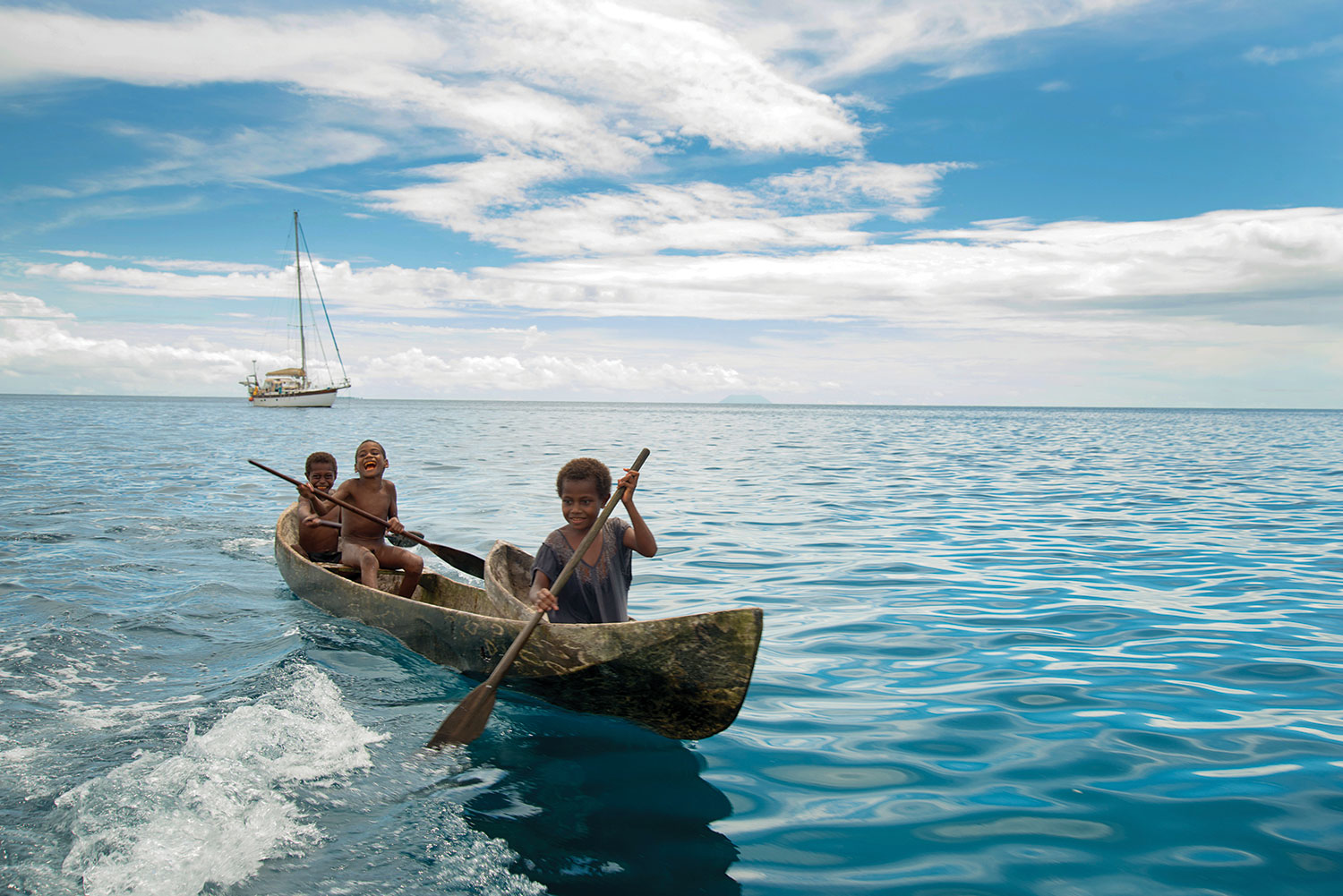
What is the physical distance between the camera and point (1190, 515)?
13680mm

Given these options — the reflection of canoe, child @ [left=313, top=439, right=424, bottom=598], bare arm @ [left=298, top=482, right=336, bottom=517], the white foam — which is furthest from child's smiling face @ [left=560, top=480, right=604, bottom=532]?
bare arm @ [left=298, top=482, right=336, bottom=517]

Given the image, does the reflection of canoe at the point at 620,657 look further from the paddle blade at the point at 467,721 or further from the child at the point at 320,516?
the child at the point at 320,516

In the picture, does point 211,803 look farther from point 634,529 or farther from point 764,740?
point 764,740

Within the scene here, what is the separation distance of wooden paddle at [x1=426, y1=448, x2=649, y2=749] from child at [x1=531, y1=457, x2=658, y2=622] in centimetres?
19

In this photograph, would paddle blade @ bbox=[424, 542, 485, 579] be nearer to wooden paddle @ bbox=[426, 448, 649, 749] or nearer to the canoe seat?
the canoe seat

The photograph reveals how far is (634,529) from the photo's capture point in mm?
5238

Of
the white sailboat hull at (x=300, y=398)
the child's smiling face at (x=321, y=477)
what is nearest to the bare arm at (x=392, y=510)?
the child's smiling face at (x=321, y=477)

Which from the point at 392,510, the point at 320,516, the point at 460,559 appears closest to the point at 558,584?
the point at 460,559

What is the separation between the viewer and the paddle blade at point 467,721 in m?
4.64

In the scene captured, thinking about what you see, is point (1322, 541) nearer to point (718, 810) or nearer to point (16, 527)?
Result: point (718, 810)

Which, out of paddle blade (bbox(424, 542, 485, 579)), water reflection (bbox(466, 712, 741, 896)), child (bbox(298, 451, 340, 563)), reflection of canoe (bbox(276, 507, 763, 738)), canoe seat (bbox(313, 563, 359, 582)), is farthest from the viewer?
child (bbox(298, 451, 340, 563))

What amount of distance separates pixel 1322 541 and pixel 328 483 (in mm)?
13049

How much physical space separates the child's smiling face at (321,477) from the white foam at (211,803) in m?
4.31

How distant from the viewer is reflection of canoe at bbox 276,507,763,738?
4145mm
